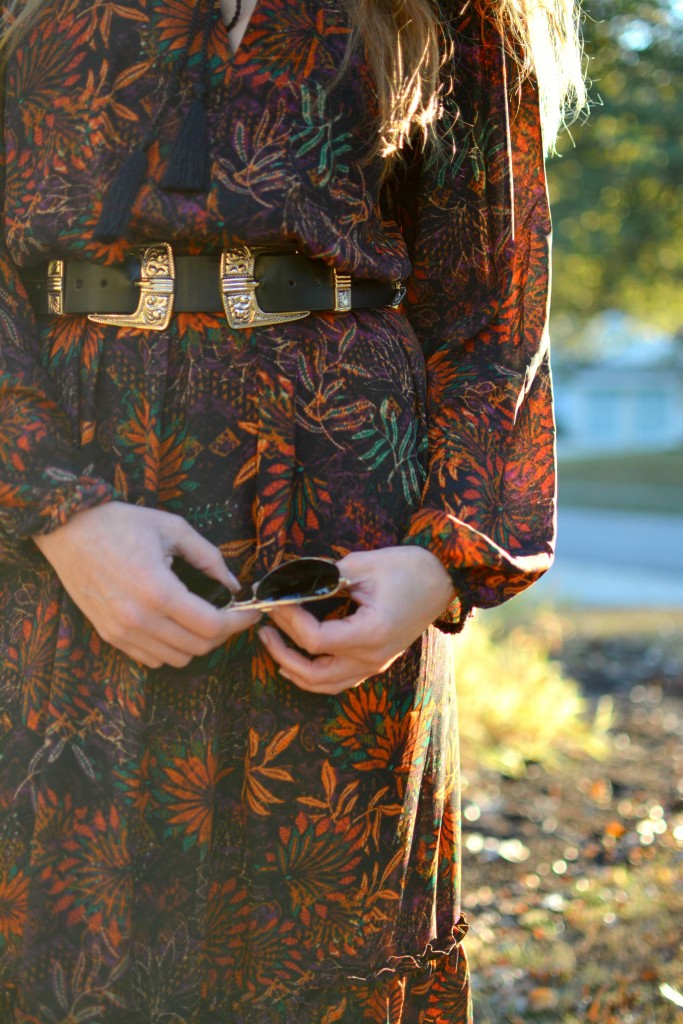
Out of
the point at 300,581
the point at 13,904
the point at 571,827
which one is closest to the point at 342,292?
the point at 300,581

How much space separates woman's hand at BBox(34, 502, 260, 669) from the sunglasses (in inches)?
0.5

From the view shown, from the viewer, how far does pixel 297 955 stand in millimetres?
1176

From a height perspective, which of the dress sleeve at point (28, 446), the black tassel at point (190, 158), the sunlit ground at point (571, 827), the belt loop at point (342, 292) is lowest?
the sunlit ground at point (571, 827)

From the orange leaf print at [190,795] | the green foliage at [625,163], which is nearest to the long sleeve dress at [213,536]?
the orange leaf print at [190,795]

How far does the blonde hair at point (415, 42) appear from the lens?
122cm

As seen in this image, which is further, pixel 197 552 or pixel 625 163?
pixel 625 163

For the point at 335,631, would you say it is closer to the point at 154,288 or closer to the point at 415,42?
the point at 154,288

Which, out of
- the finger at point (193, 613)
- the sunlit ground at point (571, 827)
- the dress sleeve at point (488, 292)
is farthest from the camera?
the sunlit ground at point (571, 827)

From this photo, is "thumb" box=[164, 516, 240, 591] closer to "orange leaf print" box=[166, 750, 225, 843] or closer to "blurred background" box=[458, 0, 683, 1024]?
"orange leaf print" box=[166, 750, 225, 843]

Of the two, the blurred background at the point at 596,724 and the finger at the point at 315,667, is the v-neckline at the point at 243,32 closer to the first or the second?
the finger at the point at 315,667

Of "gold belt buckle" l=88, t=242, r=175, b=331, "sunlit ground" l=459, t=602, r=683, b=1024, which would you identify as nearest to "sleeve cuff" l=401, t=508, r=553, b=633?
"gold belt buckle" l=88, t=242, r=175, b=331

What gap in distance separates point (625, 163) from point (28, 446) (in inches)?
268

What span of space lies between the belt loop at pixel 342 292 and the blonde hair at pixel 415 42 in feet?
0.50

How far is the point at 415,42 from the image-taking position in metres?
1.27
